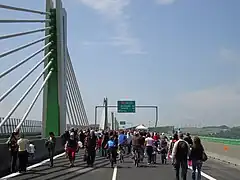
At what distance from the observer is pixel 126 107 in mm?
78562

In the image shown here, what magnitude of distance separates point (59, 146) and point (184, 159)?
21847 millimetres

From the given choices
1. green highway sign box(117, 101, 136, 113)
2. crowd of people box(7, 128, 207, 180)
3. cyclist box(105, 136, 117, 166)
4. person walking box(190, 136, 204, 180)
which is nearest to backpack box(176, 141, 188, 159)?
crowd of people box(7, 128, 207, 180)

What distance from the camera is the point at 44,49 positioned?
36.3 metres

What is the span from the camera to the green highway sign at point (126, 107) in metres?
78.4

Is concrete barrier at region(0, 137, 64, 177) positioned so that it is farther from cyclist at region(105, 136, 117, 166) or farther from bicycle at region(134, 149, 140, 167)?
bicycle at region(134, 149, 140, 167)

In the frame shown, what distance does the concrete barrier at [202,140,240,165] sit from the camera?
87.4 feet

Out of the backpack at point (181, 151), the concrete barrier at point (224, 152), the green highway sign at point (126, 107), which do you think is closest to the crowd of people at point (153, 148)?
the backpack at point (181, 151)

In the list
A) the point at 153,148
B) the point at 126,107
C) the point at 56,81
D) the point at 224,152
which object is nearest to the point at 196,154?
the point at 153,148

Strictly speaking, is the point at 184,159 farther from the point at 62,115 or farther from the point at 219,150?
the point at 62,115

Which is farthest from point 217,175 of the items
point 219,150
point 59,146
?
point 59,146

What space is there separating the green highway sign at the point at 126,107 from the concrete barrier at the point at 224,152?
1611 inches

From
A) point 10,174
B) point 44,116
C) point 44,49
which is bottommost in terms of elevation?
point 10,174

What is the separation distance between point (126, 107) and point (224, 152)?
160ft

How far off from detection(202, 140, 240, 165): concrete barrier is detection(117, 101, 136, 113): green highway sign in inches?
1611
